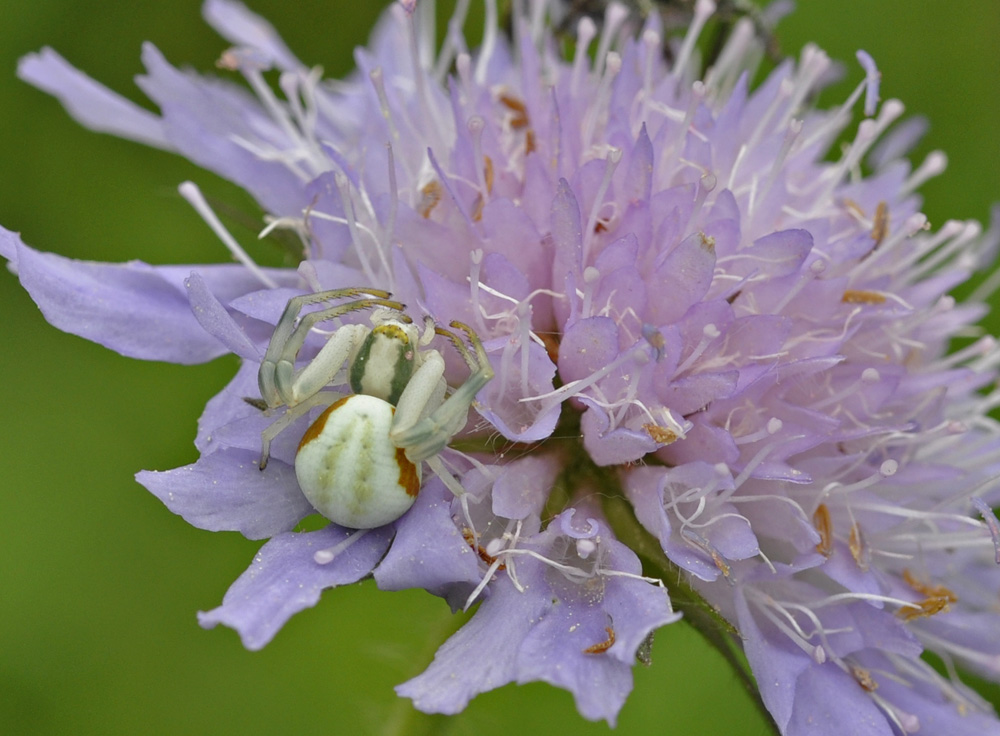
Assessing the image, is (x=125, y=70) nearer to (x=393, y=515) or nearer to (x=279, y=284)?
(x=279, y=284)

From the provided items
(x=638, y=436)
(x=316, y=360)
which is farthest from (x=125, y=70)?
(x=638, y=436)

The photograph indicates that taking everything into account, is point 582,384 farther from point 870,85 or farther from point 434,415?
point 870,85

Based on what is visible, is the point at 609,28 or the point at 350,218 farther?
the point at 609,28

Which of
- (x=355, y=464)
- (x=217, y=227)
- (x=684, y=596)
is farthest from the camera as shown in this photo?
(x=217, y=227)

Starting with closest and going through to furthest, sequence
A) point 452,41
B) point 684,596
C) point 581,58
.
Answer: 1. point 684,596
2. point 581,58
3. point 452,41

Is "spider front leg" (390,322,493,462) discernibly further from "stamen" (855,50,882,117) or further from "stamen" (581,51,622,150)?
"stamen" (855,50,882,117)

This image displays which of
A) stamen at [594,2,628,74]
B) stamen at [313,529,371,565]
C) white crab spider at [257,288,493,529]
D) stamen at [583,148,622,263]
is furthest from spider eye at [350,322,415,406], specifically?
stamen at [594,2,628,74]

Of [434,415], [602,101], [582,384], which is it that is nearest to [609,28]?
[602,101]
